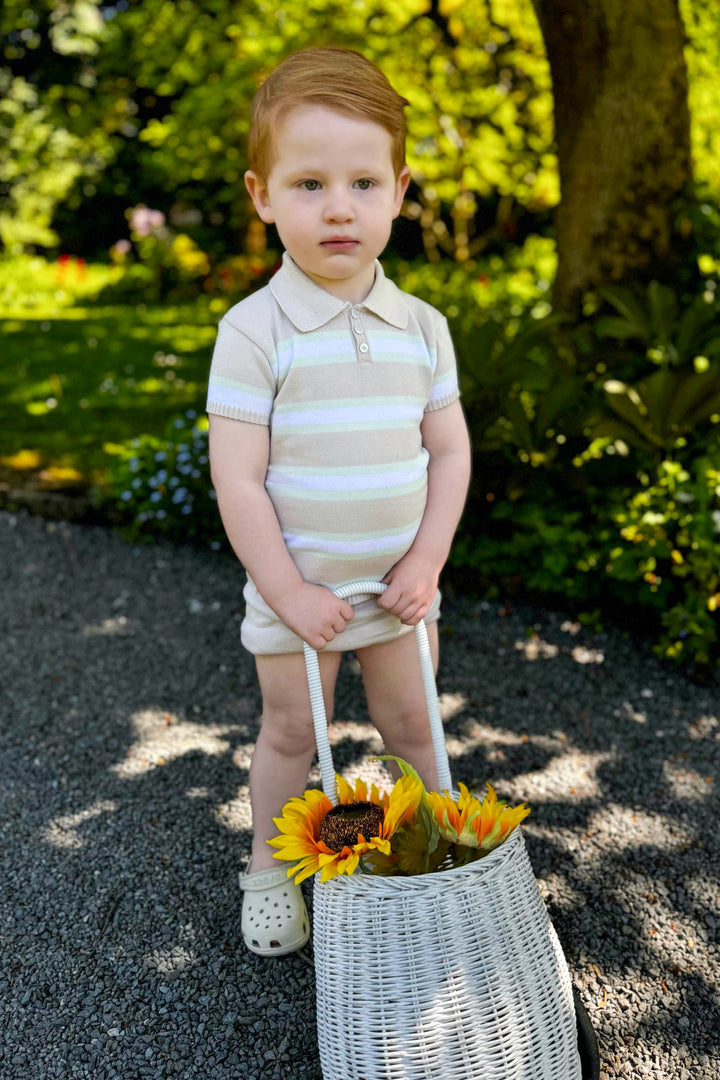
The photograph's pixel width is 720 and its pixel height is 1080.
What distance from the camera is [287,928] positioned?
2.14 metres

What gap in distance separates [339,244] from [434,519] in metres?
0.60

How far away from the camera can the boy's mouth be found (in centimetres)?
178

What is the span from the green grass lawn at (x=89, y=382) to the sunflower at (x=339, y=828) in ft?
11.7

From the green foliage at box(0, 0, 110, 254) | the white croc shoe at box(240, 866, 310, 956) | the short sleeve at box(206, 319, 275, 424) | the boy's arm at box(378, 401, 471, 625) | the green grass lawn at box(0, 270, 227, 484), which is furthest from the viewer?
the green foliage at box(0, 0, 110, 254)

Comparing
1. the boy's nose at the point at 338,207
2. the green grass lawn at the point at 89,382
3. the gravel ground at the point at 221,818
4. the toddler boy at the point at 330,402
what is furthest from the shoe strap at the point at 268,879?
the green grass lawn at the point at 89,382

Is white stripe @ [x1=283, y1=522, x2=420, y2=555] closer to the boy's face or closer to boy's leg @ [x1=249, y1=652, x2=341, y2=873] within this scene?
boy's leg @ [x1=249, y1=652, x2=341, y2=873]

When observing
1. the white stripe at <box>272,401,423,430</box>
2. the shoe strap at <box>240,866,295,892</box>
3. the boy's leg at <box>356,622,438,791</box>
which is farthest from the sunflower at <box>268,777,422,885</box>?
the white stripe at <box>272,401,423,430</box>

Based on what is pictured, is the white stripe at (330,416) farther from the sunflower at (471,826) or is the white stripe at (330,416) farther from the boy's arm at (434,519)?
the sunflower at (471,826)

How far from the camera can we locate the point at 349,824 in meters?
1.66

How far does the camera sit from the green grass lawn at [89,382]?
540 centimetres

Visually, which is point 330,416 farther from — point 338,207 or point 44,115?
point 44,115

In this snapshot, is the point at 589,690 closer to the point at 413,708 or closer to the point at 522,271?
the point at 413,708

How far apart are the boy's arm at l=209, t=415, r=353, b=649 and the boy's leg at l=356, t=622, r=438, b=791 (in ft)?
0.83

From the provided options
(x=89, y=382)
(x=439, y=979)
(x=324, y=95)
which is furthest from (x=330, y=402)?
(x=89, y=382)
